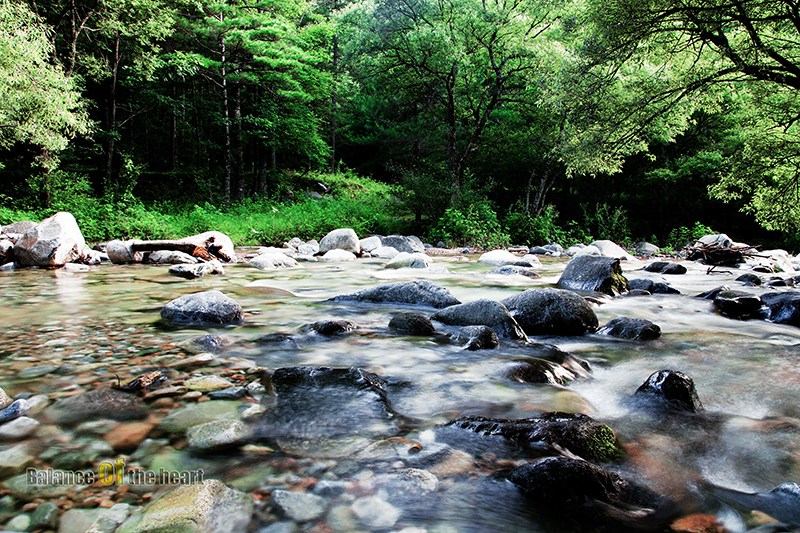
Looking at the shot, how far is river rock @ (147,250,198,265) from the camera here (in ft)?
32.7

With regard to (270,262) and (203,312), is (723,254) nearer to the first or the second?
(270,262)

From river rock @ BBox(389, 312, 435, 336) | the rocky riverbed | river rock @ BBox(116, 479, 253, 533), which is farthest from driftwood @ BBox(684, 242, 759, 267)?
river rock @ BBox(116, 479, 253, 533)

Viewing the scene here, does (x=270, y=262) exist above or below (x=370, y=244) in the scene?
below

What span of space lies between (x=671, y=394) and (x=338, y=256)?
32.9 feet

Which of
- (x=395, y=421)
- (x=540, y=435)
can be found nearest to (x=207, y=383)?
(x=395, y=421)

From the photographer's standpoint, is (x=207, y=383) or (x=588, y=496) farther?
(x=207, y=383)

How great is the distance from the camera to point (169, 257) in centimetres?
1013

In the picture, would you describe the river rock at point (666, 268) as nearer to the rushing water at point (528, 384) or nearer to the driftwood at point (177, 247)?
the rushing water at point (528, 384)

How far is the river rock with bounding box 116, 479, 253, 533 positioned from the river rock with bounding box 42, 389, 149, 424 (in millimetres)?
781

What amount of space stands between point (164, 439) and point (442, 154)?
2305cm

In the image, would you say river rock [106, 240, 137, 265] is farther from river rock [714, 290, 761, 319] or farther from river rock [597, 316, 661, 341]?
river rock [714, 290, 761, 319]

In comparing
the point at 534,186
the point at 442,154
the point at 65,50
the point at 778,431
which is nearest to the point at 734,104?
the point at 534,186

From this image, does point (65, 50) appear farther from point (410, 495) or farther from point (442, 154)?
point (410, 495)

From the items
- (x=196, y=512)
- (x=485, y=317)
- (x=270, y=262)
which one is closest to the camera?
(x=196, y=512)
